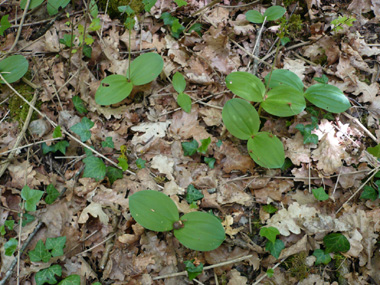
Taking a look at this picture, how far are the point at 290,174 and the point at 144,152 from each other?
1.17 metres

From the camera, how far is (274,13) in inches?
104

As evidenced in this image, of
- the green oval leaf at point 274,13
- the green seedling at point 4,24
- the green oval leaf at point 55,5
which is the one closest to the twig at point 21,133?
the green seedling at point 4,24

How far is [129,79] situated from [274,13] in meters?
A: 1.50

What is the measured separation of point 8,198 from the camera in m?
2.11

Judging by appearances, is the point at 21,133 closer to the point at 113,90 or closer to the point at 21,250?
the point at 113,90

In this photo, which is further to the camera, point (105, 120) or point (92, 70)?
point (92, 70)

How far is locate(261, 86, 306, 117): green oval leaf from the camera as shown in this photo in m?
2.17

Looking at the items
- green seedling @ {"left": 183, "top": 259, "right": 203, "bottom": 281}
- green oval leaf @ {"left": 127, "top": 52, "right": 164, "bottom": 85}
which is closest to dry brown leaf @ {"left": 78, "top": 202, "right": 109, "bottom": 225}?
green seedling @ {"left": 183, "top": 259, "right": 203, "bottom": 281}

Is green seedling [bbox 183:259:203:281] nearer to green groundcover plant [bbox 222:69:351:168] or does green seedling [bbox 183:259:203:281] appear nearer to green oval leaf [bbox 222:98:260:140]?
green groundcover plant [bbox 222:69:351:168]

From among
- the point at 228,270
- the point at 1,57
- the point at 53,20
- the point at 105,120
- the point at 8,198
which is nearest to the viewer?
the point at 228,270

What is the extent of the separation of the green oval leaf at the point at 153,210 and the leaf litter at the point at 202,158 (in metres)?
0.14

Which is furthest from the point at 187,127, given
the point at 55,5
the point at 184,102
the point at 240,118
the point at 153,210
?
the point at 55,5

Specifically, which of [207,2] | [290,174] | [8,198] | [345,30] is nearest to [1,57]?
[8,198]

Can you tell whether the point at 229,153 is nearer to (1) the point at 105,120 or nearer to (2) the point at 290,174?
(2) the point at 290,174
